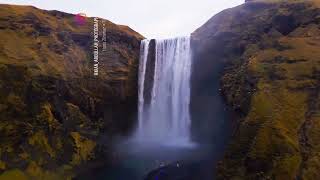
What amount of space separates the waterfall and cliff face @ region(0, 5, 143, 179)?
1409mm

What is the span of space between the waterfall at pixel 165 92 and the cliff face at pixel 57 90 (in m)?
1.41

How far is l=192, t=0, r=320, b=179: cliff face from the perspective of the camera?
28109 millimetres

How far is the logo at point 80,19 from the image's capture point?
158 feet

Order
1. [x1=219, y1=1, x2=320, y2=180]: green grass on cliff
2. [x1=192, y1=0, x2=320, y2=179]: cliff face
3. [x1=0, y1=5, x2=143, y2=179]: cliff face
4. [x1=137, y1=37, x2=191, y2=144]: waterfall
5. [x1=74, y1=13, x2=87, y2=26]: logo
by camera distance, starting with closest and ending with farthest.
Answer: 1. [x1=219, y1=1, x2=320, y2=180]: green grass on cliff
2. [x1=192, y1=0, x2=320, y2=179]: cliff face
3. [x1=0, y1=5, x2=143, y2=179]: cliff face
4. [x1=137, y1=37, x2=191, y2=144]: waterfall
5. [x1=74, y1=13, x2=87, y2=26]: logo

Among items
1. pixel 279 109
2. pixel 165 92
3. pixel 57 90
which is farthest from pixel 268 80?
pixel 57 90

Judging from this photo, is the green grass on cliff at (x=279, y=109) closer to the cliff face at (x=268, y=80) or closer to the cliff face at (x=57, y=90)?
the cliff face at (x=268, y=80)

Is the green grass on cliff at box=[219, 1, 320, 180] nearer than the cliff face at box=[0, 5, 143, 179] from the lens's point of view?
Yes

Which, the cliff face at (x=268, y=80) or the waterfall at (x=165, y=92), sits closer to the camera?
the cliff face at (x=268, y=80)

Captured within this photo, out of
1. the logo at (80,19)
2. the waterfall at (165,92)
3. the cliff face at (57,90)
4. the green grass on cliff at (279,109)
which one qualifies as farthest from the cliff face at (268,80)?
the logo at (80,19)

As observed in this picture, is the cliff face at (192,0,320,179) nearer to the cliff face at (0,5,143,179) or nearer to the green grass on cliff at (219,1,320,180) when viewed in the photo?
the green grass on cliff at (219,1,320,180)

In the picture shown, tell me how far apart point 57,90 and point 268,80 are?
19.1m

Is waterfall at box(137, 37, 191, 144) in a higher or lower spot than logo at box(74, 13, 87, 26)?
lower

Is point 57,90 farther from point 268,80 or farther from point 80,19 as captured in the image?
point 268,80

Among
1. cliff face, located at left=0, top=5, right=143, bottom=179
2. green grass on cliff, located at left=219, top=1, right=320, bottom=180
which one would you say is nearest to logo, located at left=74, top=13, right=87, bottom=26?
cliff face, located at left=0, top=5, right=143, bottom=179
